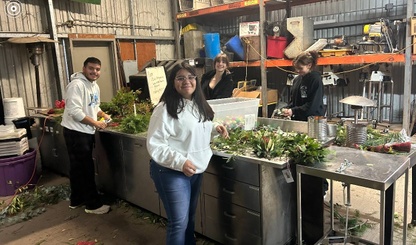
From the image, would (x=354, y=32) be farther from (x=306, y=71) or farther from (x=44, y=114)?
(x=44, y=114)

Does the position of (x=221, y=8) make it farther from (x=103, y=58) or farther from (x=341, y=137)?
(x=341, y=137)

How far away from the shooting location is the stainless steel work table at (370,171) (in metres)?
1.83

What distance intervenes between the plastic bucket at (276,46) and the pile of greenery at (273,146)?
3.25 meters

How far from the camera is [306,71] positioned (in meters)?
3.12

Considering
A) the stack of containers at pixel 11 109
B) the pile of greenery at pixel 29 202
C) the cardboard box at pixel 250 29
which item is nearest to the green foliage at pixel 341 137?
the pile of greenery at pixel 29 202

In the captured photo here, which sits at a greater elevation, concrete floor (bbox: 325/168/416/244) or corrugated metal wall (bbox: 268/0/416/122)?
corrugated metal wall (bbox: 268/0/416/122)

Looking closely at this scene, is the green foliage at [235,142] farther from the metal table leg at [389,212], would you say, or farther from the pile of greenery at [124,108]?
the pile of greenery at [124,108]

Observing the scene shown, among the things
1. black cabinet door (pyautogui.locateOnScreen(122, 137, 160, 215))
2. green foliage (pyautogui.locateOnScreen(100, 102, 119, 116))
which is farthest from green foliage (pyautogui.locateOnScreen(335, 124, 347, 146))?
green foliage (pyautogui.locateOnScreen(100, 102, 119, 116))

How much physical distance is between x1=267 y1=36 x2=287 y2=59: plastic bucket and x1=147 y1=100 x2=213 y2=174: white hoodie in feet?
13.0

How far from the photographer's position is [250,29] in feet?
19.2

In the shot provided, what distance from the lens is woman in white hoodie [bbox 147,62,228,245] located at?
2.01m

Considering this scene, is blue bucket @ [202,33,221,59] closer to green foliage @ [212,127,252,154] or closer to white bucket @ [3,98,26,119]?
white bucket @ [3,98,26,119]

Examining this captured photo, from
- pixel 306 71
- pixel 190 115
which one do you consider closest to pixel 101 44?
pixel 306 71

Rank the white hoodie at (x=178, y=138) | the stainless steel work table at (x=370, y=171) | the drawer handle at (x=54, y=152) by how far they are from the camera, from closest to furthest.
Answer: the stainless steel work table at (x=370, y=171) → the white hoodie at (x=178, y=138) → the drawer handle at (x=54, y=152)
